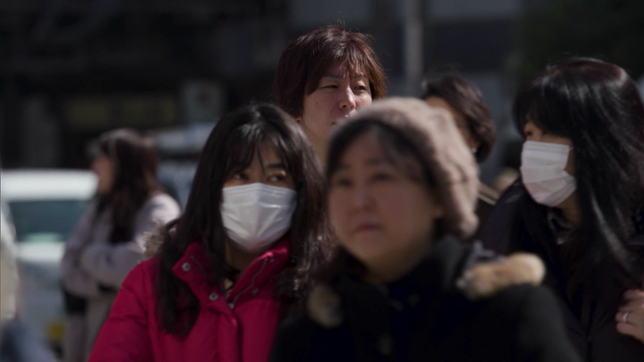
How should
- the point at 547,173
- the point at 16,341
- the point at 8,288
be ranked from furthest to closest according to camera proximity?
the point at 547,173
the point at 8,288
the point at 16,341

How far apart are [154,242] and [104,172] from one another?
9.25ft

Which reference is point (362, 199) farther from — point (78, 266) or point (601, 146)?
point (78, 266)

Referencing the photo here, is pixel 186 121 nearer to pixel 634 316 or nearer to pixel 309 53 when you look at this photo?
pixel 309 53

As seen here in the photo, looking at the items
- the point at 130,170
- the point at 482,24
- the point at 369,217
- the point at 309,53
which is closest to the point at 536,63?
the point at 482,24

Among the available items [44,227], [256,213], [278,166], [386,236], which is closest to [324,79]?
[278,166]

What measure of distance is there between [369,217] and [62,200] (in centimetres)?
754

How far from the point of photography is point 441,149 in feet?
6.51

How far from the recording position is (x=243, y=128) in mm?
2801

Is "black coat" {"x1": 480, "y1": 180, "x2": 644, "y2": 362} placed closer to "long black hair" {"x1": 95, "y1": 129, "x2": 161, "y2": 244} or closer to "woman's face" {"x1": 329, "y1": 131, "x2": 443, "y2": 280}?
"woman's face" {"x1": 329, "y1": 131, "x2": 443, "y2": 280}

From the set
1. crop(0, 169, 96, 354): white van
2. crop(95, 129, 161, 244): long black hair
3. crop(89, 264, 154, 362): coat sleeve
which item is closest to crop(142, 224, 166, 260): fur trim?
crop(89, 264, 154, 362): coat sleeve

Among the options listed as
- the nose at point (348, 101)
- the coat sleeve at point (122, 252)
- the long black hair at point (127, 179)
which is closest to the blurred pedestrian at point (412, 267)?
the nose at point (348, 101)

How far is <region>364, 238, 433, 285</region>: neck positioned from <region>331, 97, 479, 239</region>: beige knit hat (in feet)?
0.25

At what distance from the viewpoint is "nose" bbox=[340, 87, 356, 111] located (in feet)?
10.6

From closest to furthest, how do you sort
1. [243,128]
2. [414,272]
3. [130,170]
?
[414,272], [243,128], [130,170]
